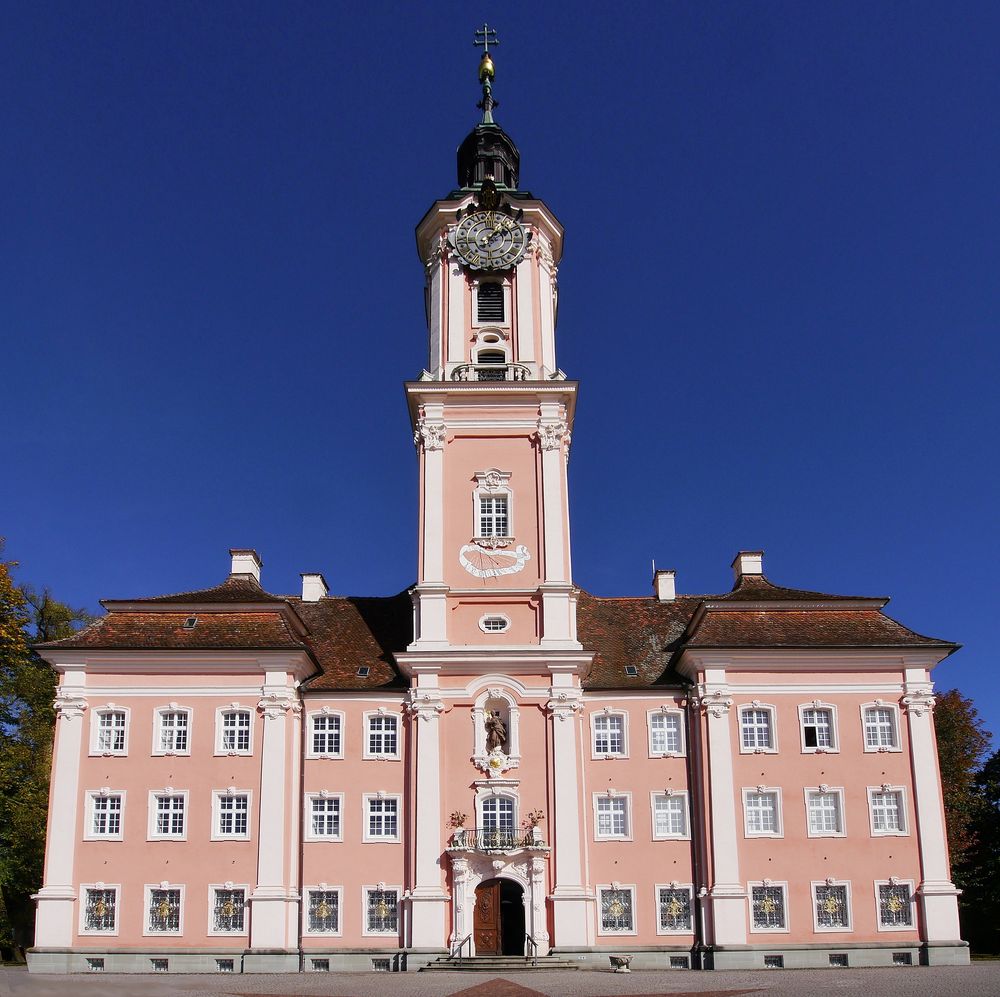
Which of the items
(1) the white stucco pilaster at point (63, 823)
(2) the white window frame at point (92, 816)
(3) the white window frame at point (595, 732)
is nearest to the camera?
(1) the white stucco pilaster at point (63, 823)

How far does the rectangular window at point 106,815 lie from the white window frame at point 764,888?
17.8 metres

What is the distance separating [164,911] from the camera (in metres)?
32.0

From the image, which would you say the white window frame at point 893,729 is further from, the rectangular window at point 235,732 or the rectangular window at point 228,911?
the rectangular window at point 228,911

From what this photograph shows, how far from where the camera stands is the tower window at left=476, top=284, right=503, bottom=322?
40.3 m

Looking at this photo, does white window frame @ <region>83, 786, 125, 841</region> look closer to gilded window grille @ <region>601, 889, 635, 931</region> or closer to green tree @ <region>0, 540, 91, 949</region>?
green tree @ <region>0, 540, 91, 949</region>

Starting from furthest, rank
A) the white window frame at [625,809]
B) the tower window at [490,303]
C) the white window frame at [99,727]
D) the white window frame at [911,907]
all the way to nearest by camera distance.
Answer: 1. the tower window at [490,303]
2. the white window frame at [625,809]
3. the white window frame at [99,727]
4. the white window frame at [911,907]

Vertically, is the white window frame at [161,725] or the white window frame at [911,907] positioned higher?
the white window frame at [161,725]

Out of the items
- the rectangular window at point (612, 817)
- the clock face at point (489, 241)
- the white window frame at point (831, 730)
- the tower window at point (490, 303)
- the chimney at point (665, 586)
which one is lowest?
the rectangular window at point (612, 817)

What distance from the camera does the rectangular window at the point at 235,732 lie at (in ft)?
110

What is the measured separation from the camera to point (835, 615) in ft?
118

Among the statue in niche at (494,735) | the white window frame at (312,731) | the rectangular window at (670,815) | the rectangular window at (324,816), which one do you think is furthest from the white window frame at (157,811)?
the rectangular window at (670,815)

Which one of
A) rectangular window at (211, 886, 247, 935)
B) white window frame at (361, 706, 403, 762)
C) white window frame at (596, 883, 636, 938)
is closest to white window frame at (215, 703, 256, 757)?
white window frame at (361, 706, 403, 762)

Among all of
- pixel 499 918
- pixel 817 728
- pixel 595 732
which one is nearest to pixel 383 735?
pixel 499 918

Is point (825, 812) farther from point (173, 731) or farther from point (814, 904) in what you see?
point (173, 731)
